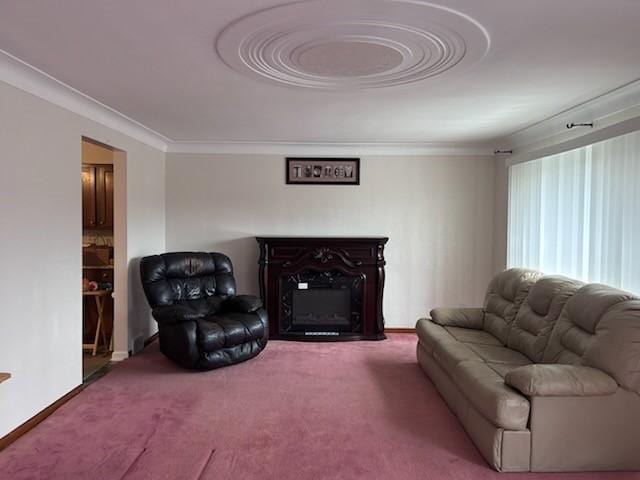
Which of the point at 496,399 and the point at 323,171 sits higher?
the point at 323,171

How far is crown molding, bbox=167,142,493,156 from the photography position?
5.68 metres

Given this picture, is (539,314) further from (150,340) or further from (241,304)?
(150,340)

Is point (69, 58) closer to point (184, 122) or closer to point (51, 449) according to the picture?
point (184, 122)

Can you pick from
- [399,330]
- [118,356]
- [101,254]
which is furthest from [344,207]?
[118,356]

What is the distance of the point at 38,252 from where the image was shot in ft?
10.3

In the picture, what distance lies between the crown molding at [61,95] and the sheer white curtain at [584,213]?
12.9 feet

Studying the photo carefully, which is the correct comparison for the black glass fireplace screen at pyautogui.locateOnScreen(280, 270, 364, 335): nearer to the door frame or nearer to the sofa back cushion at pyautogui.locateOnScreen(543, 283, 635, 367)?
the door frame

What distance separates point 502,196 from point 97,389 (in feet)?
15.5

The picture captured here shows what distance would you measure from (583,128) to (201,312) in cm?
392

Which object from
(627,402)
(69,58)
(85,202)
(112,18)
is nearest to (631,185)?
(627,402)

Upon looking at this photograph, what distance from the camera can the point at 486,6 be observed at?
6.43 feet

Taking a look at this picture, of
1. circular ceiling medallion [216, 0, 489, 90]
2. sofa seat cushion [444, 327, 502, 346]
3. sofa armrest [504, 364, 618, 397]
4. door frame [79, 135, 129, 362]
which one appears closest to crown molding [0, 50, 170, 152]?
door frame [79, 135, 129, 362]

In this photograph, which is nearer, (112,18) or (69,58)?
(112,18)

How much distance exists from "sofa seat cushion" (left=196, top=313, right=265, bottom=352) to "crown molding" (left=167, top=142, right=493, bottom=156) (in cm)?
216
